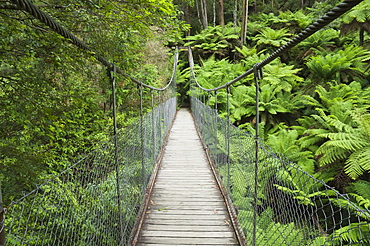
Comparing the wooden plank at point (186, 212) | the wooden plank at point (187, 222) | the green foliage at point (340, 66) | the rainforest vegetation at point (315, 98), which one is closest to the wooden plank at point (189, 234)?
the wooden plank at point (187, 222)

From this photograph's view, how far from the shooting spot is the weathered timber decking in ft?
7.43

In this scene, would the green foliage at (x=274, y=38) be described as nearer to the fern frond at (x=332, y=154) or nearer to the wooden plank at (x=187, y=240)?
the fern frond at (x=332, y=154)

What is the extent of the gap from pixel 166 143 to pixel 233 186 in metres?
2.75

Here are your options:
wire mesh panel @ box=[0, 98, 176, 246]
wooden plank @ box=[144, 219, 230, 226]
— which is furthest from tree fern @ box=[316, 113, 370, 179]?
wire mesh panel @ box=[0, 98, 176, 246]

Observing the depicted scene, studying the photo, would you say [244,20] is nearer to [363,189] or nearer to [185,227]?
[363,189]

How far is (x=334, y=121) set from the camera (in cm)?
393

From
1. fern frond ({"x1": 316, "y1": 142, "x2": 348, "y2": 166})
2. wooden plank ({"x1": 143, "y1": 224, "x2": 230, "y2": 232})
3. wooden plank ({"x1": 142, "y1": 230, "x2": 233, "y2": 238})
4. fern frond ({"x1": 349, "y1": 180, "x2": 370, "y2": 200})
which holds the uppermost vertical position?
fern frond ({"x1": 316, "y1": 142, "x2": 348, "y2": 166})

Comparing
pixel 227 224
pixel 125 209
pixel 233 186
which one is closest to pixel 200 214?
pixel 227 224

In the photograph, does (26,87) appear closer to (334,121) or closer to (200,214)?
(200,214)

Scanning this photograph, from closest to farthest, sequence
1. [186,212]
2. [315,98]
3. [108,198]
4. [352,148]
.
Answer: [108,198], [186,212], [352,148], [315,98]

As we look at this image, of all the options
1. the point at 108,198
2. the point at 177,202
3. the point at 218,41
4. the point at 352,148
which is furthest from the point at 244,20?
the point at 108,198

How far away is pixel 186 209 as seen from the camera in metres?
2.77

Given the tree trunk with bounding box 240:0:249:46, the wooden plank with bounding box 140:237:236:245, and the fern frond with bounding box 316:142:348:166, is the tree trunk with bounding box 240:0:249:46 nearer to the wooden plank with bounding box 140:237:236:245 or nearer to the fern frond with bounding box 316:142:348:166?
the fern frond with bounding box 316:142:348:166

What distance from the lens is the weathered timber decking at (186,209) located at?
226 centimetres
